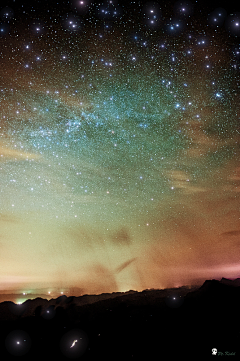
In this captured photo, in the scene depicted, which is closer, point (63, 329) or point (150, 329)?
point (150, 329)

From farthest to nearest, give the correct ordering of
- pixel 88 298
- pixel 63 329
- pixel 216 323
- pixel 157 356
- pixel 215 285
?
pixel 88 298, pixel 215 285, pixel 63 329, pixel 216 323, pixel 157 356

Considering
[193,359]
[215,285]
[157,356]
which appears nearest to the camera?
[193,359]

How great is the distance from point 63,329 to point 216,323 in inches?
645

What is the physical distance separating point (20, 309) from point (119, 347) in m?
67.4

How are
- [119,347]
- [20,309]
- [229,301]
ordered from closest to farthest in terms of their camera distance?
1. [119,347]
2. [229,301]
3. [20,309]

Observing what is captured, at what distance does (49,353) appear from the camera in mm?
19375

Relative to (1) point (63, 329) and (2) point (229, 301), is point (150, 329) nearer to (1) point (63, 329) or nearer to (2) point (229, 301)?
(1) point (63, 329)

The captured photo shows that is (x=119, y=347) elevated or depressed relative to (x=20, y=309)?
elevated

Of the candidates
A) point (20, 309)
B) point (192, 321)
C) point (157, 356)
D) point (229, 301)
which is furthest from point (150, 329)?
point (20, 309)

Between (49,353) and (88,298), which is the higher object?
(49,353)

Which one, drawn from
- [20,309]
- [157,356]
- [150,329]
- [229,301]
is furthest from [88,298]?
[157,356]

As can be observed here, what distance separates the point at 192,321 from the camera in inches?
953

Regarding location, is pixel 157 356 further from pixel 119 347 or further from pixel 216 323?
pixel 216 323

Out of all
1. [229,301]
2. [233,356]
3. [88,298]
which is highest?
[233,356]
